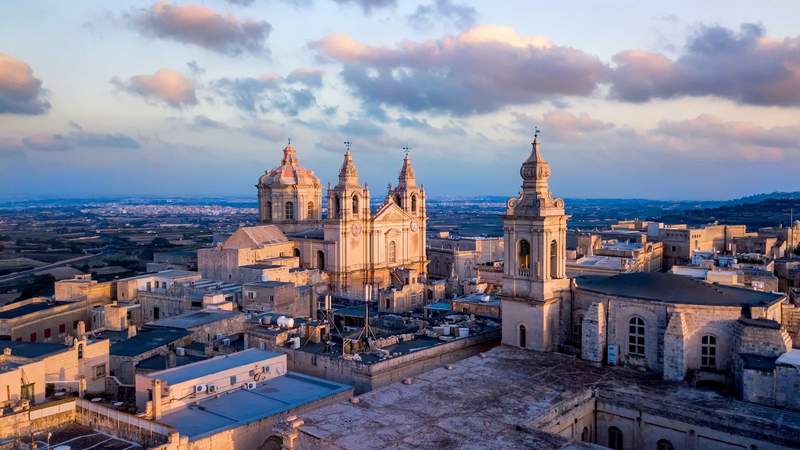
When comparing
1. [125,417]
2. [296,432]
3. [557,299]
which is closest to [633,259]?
[557,299]

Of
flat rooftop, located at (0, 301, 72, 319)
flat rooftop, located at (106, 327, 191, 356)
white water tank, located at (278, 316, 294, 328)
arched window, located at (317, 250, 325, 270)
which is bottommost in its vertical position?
flat rooftop, located at (106, 327, 191, 356)

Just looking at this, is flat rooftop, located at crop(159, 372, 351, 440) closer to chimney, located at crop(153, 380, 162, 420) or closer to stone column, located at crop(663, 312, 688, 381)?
chimney, located at crop(153, 380, 162, 420)

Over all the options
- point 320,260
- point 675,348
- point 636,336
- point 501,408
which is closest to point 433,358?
point 501,408

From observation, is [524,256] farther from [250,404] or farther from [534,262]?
[250,404]

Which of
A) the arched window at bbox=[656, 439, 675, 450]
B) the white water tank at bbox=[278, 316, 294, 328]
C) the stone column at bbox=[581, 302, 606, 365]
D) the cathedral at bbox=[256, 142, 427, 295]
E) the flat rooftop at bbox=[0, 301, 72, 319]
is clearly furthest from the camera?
the cathedral at bbox=[256, 142, 427, 295]

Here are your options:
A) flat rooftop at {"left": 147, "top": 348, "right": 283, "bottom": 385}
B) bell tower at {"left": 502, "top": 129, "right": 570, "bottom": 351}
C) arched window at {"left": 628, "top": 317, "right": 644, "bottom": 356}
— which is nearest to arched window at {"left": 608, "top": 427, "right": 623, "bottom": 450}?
arched window at {"left": 628, "top": 317, "right": 644, "bottom": 356}

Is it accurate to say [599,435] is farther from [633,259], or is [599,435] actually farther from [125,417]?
[633,259]
